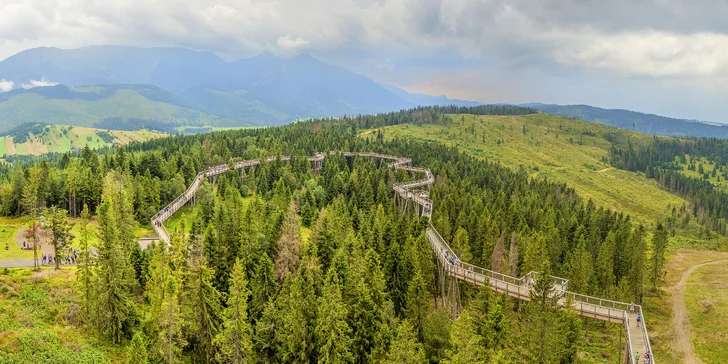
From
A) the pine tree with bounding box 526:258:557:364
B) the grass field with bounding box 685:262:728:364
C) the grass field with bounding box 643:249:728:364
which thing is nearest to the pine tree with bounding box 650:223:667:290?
the grass field with bounding box 643:249:728:364

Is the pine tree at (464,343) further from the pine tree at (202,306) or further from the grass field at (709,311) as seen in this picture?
the grass field at (709,311)

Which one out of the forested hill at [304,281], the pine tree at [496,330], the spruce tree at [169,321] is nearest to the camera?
the spruce tree at [169,321]

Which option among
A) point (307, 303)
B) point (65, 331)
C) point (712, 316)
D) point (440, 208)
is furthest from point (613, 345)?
point (65, 331)

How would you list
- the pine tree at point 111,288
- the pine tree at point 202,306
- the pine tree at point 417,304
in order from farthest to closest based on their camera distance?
the pine tree at point 417,304 → the pine tree at point 202,306 → the pine tree at point 111,288

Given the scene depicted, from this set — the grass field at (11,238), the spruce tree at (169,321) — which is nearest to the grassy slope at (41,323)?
the spruce tree at (169,321)

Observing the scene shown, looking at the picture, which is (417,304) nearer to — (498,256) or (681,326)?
(498,256)
